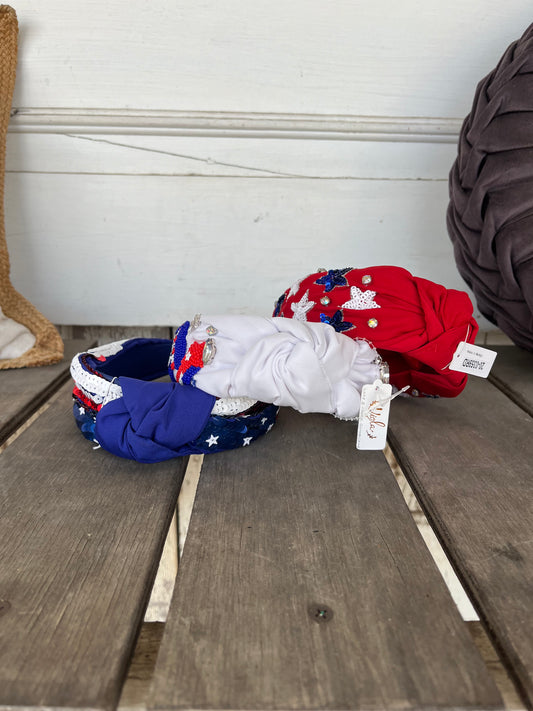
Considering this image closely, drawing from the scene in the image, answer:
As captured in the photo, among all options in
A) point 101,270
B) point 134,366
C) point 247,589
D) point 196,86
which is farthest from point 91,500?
point 196,86

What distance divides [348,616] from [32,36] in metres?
1.03

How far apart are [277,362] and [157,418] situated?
0.14 m

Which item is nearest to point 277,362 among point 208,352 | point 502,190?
point 208,352

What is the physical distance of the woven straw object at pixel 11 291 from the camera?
883 mm

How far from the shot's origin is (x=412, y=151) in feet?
3.26

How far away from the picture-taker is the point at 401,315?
2.14ft

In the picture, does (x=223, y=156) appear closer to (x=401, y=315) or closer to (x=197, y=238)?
(x=197, y=238)

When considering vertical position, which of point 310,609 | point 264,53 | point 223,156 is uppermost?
point 264,53

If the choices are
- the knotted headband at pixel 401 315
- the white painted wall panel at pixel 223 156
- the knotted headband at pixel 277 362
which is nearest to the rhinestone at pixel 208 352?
the knotted headband at pixel 277 362

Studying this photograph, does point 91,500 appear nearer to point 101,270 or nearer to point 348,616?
point 348,616

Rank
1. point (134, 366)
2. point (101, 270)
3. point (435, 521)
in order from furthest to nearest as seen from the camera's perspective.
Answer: point (101, 270) → point (134, 366) → point (435, 521)

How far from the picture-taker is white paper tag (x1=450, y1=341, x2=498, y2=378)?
25.7 inches

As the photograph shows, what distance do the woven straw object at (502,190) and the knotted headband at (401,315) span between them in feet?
0.31

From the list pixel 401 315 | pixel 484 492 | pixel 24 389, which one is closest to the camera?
pixel 484 492
